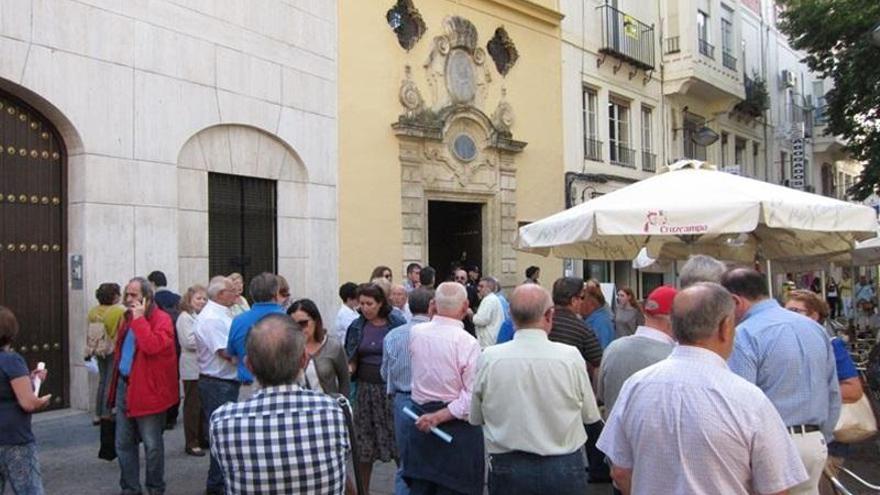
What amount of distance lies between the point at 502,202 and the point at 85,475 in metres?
10.4

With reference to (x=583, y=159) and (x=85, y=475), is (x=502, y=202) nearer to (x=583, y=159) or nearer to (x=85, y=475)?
(x=583, y=159)

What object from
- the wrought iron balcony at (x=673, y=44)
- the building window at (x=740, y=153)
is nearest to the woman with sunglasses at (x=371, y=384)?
the wrought iron balcony at (x=673, y=44)

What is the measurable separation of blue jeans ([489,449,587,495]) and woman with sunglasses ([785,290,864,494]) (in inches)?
63.7

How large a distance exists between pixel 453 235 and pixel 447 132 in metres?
2.39

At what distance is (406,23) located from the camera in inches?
562

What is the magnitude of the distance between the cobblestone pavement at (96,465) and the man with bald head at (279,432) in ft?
12.3

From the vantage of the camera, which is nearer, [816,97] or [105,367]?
[105,367]

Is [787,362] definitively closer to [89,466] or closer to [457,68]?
[89,466]

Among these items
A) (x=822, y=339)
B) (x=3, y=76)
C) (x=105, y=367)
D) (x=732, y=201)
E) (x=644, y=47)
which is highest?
(x=644, y=47)

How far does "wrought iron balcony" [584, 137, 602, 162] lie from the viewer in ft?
60.8

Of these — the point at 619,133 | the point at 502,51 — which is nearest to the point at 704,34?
the point at 619,133

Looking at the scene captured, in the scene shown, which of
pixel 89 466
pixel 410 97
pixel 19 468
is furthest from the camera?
pixel 410 97

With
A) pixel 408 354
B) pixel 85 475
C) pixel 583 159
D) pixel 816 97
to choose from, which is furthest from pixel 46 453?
pixel 816 97

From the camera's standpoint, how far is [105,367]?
825 centimetres
